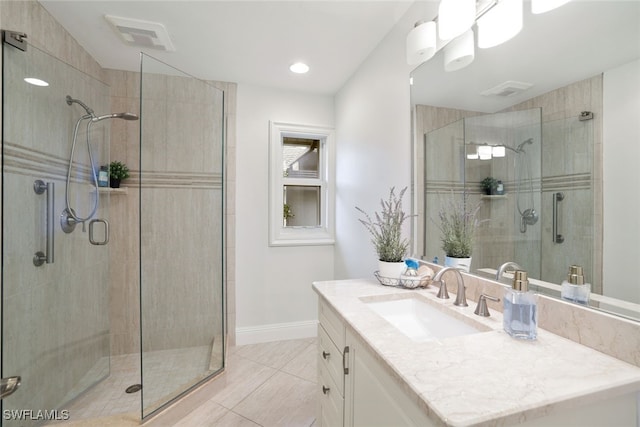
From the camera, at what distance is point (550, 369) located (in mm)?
674

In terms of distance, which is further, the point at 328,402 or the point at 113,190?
the point at 113,190

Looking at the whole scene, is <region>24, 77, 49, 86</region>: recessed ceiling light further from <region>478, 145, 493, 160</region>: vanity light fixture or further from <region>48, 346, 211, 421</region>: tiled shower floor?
<region>478, 145, 493, 160</region>: vanity light fixture

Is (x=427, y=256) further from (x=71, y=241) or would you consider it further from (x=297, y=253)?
(x=71, y=241)

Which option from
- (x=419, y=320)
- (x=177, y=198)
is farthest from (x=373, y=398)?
(x=177, y=198)

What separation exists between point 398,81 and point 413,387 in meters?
1.68

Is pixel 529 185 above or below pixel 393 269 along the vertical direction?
above

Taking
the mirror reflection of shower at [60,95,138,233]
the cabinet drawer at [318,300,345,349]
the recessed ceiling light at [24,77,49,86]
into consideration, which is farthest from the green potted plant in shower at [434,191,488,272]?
the recessed ceiling light at [24,77,49,86]

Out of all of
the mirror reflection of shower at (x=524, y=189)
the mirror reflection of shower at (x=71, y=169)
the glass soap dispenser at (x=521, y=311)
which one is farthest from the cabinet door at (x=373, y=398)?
the mirror reflection of shower at (x=71, y=169)

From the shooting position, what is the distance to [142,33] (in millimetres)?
1886

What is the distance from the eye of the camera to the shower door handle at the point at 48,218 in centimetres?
165

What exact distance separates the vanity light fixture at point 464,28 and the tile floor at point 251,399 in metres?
2.12

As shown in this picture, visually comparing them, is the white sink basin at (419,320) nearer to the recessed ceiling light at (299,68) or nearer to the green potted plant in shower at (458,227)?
the green potted plant in shower at (458,227)

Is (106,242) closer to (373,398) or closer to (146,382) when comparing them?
(146,382)

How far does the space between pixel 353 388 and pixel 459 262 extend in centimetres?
75
